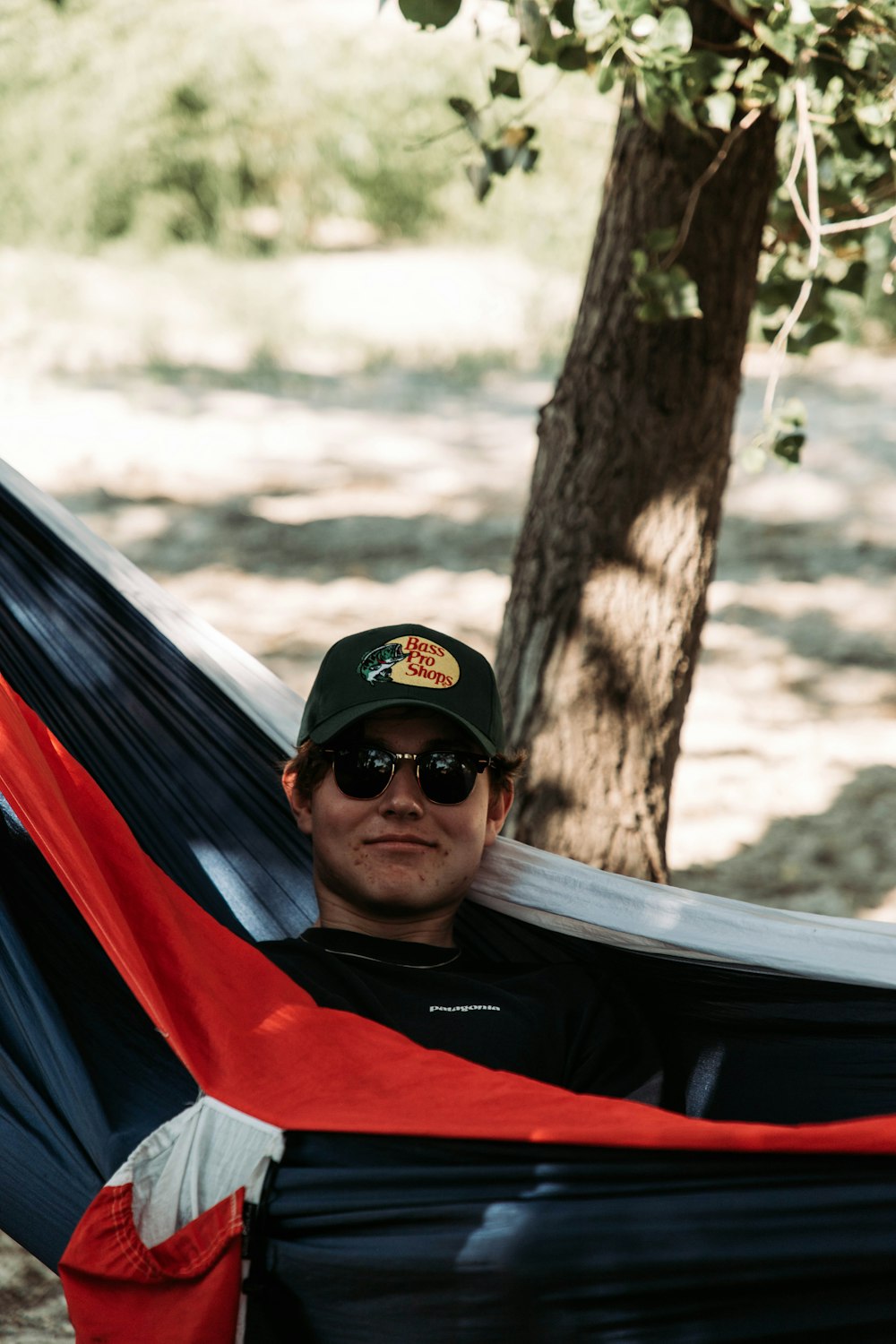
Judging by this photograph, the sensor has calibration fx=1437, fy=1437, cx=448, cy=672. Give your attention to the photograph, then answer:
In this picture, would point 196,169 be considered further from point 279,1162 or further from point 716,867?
point 279,1162

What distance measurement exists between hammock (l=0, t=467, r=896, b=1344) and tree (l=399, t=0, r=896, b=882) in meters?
0.70

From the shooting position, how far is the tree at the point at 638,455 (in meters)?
2.42

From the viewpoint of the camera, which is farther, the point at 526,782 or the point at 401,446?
the point at 401,446

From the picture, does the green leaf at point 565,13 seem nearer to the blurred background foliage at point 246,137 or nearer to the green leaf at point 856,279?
the green leaf at point 856,279

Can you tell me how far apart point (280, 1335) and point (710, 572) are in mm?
1709

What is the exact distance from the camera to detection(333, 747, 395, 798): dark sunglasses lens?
1.71m

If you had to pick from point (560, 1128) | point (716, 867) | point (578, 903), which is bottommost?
point (716, 867)

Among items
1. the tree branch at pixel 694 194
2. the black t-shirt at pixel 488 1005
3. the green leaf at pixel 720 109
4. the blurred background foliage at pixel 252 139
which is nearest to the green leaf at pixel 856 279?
the tree branch at pixel 694 194

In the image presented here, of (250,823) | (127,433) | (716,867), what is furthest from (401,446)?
(250,823)

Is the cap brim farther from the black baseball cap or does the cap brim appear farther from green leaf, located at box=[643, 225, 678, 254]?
green leaf, located at box=[643, 225, 678, 254]

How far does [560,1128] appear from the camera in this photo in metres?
1.20

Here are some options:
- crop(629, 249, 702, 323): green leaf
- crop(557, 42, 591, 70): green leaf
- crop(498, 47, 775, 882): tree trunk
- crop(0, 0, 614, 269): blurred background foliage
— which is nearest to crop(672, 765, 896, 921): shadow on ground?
crop(498, 47, 775, 882): tree trunk

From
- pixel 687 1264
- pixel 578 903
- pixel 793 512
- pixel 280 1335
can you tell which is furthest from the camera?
pixel 793 512

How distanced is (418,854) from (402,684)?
→ 0.20m
